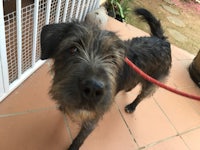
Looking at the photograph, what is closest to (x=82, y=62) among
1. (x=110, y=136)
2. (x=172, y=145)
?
(x=110, y=136)

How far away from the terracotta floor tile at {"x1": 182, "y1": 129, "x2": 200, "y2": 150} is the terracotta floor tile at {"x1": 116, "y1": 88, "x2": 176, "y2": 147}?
0.15 metres

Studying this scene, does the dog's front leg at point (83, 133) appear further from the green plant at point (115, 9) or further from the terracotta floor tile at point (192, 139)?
the green plant at point (115, 9)

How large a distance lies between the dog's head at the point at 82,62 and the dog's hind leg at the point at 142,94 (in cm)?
78

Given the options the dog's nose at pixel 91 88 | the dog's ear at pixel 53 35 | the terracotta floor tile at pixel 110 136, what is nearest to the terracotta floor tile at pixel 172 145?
the terracotta floor tile at pixel 110 136

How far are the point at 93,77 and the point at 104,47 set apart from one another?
296 millimetres

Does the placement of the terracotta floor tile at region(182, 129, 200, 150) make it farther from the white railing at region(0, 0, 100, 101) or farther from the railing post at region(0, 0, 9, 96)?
the railing post at region(0, 0, 9, 96)

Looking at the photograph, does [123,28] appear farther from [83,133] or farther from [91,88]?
[91,88]

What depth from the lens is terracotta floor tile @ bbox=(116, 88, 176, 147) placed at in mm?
2297

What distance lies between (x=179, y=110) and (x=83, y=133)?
1413 millimetres

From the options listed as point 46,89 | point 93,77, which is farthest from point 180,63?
point 93,77

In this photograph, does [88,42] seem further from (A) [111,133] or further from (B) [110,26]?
(B) [110,26]

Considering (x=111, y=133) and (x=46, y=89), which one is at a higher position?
(x=46, y=89)

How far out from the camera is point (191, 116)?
8.91ft

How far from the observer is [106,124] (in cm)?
226
